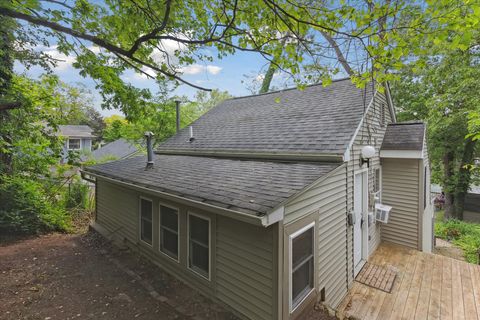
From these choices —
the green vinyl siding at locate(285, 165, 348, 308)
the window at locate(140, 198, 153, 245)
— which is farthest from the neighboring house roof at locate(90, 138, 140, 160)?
the green vinyl siding at locate(285, 165, 348, 308)

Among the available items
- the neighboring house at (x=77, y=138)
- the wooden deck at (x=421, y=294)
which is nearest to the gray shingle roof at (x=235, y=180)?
the wooden deck at (x=421, y=294)

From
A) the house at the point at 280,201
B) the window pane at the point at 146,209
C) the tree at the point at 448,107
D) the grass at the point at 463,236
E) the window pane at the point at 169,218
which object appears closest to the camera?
the house at the point at 280,201

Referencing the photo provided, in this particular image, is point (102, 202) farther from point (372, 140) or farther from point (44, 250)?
point (372, 140)

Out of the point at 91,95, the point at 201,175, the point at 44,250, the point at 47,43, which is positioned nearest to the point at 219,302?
the point at 201,175

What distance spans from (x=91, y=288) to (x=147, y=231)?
1.62 metres

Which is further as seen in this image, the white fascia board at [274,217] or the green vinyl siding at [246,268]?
the green vinyl siding at [246,268]

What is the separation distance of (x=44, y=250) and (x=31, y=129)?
3.40 meters

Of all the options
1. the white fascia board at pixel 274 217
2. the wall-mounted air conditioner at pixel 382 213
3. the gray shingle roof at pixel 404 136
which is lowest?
the wall-mounted air conditioner at pixel 382 213

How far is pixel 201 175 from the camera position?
5.42 metres

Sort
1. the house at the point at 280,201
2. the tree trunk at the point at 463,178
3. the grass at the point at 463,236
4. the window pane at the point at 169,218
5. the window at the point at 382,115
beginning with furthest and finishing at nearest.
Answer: the tree trunk at the point at 463,178, the grass at the point at 463,236, the window at the point at 382,115, the window pane at the point at 169,218, the house at the point at 280,201

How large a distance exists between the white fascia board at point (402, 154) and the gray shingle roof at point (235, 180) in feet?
11.6

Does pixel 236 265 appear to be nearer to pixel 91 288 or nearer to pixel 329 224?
pixel 329 224

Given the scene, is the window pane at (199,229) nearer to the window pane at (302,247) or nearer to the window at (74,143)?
the window pane at (302,247)

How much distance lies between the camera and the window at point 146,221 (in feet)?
19.9
